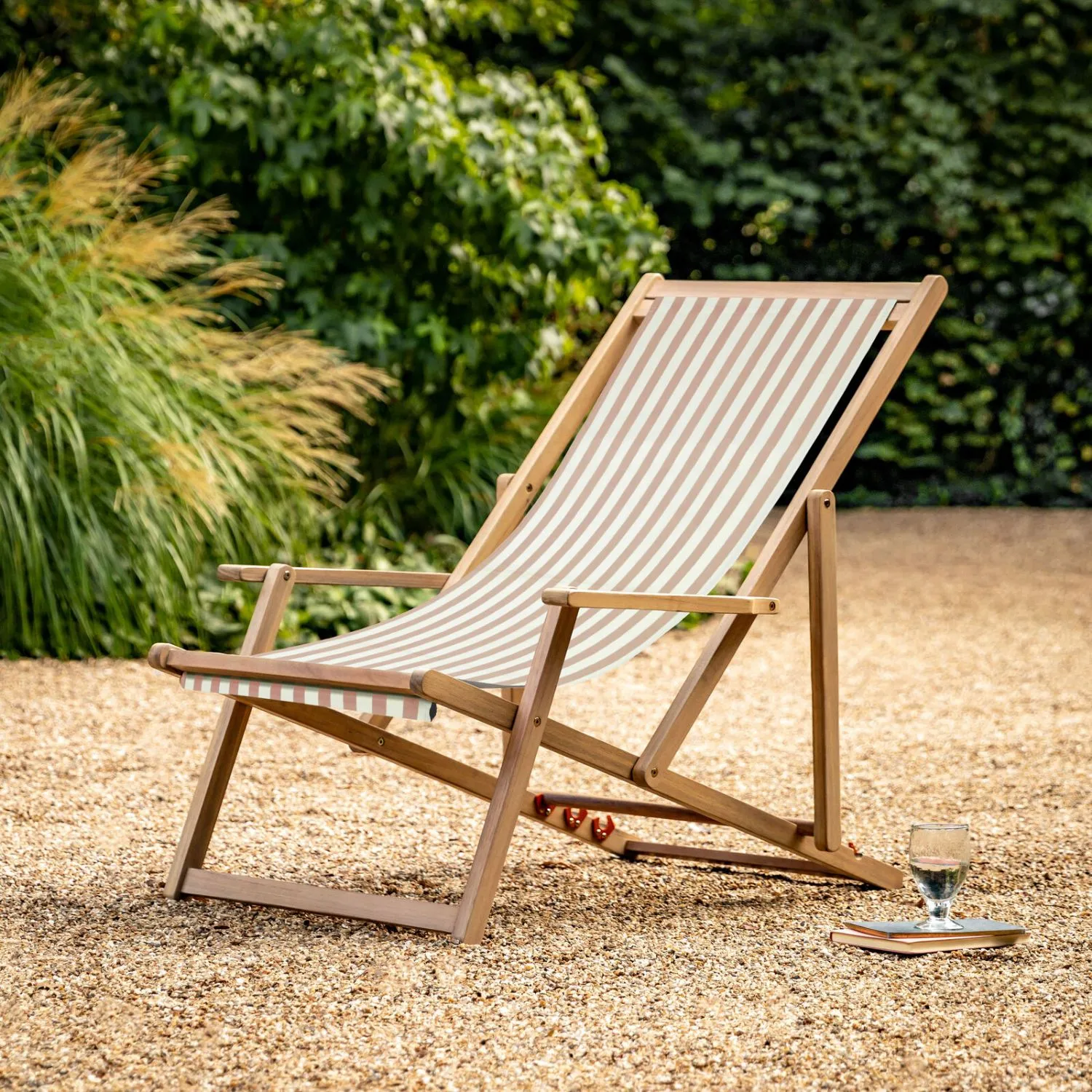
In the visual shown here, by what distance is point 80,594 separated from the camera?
4.64m

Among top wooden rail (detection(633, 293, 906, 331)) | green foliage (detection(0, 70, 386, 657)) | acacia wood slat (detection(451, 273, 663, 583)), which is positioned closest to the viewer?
top wooden rail (detection(633, 293, 906, 331))

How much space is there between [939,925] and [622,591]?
2.52ft

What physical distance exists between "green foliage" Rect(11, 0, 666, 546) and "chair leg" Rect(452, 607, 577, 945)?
3.64m

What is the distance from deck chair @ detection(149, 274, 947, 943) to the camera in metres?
2.38

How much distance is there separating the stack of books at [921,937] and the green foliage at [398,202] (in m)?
3.84

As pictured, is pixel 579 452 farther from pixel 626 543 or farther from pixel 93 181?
pixel 93 181

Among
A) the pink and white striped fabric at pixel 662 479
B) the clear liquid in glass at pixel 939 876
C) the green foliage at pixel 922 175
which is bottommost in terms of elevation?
the clear liquid in glass at pixel 939 876

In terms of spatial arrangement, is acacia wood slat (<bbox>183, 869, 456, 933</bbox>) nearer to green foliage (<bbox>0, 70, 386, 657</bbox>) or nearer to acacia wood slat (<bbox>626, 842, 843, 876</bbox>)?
acacia wood slat (<bbox>626, 842, 843, 876</bbox>)

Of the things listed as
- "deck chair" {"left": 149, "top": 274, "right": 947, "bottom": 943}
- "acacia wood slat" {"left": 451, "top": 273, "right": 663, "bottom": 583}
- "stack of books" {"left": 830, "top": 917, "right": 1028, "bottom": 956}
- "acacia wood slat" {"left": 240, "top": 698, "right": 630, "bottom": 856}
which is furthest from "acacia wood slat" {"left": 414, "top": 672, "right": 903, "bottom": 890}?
"acacia wood slat" {"left": 451, "top": 273, "right": 663, "bottom": 583}

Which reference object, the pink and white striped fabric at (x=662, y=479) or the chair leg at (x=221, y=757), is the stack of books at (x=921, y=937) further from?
the chair leg at (x=221, y=757)

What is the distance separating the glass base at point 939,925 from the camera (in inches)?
93.4

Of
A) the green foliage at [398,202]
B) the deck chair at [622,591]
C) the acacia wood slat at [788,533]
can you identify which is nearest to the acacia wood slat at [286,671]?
the deck chair at [622,591]

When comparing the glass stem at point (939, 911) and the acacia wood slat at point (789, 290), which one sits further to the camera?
the acacia wood slat at point (789, 290)

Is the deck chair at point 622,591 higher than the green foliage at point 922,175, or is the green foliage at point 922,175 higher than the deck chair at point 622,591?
the green foliage at point 922,175
